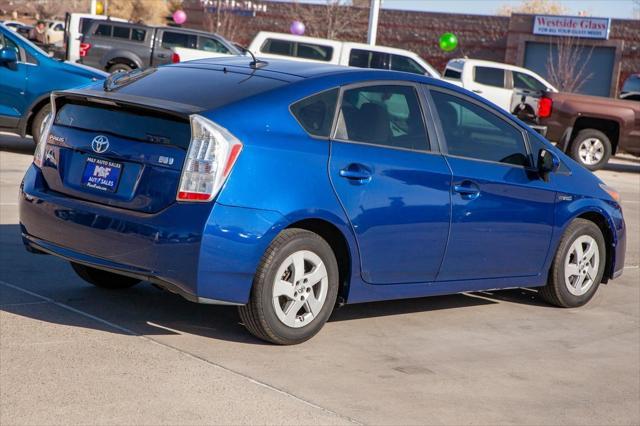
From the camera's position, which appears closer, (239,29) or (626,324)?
(626,324)

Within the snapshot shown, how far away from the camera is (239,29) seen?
5753 centimetres

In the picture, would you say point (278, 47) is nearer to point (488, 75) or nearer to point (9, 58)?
point (488, 75)

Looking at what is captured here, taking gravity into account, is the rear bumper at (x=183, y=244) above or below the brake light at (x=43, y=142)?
below

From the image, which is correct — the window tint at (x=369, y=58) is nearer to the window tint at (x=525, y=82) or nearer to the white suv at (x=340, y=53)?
the white suv at (x=340, y=53)

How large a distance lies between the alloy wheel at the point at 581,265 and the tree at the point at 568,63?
3639 cm

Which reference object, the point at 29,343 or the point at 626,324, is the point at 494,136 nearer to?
the point at 626,324

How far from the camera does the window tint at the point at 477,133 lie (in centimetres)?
682

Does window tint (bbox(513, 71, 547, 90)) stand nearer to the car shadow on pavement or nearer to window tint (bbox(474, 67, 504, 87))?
window tint (bbox(474, 67, 504, 87))

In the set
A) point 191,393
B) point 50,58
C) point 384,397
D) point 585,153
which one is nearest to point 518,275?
point 384,397

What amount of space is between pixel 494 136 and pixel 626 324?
5.48 ft

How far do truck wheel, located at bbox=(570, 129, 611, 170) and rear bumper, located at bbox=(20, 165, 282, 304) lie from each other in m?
16.5

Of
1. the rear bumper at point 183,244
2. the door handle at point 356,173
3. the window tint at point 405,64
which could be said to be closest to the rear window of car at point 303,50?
the window tint at point 405,64

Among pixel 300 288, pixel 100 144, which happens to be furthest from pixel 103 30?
pixel 300 288

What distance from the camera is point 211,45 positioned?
2839cm
